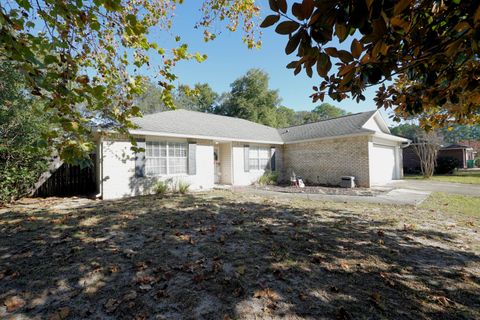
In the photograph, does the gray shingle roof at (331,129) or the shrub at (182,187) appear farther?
the gray shingle roof at (331,129)

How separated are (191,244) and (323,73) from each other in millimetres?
3709

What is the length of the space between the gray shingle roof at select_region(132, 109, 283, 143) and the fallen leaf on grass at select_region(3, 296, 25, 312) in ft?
25.9

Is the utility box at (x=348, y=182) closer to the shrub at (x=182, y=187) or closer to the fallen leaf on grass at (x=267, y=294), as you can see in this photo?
the shrub at (x=182, y=187)

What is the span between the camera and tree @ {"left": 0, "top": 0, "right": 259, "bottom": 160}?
2348 mm

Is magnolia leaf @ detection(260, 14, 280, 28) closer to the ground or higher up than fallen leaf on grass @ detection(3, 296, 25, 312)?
higher up

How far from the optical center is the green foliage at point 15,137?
7699mm

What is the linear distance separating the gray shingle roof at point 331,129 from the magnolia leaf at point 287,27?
12.0 metres

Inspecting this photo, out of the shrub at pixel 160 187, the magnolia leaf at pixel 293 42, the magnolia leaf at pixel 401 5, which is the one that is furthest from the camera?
the shrub at pixel 160 187

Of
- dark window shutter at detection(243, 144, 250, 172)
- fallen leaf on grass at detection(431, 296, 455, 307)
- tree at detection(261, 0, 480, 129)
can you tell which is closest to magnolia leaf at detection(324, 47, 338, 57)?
tree at detection(261, 0, 480, 129)

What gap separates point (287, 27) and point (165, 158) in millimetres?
10259

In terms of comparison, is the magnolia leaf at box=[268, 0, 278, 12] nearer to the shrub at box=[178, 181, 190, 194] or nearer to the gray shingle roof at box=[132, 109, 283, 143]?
the gray shingle roof at box=[132, 109, 283, 143]

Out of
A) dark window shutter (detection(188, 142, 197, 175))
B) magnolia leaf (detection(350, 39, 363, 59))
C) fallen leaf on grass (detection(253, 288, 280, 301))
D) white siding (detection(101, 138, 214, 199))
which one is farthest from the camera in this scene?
dark window shutter (detection(188, 142, 197, 175))

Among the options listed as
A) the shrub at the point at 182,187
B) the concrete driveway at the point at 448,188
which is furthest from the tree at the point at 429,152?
the shrub at the point at 182,187

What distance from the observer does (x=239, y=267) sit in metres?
3.33
